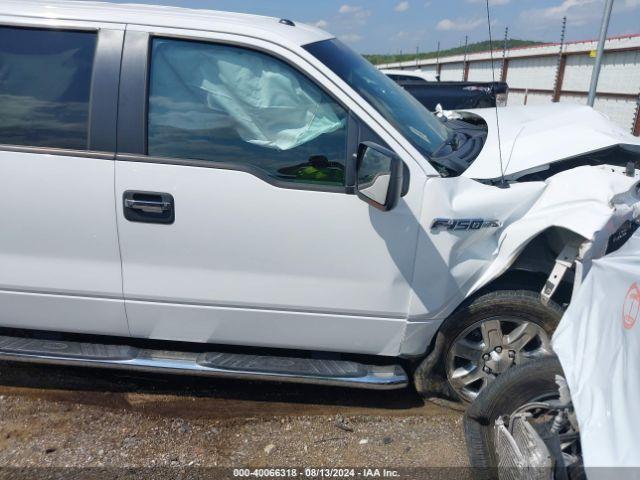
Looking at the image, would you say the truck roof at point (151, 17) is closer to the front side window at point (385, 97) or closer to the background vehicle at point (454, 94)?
the front side window at point (385, 97)

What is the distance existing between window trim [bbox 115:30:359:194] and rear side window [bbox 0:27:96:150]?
19 cm

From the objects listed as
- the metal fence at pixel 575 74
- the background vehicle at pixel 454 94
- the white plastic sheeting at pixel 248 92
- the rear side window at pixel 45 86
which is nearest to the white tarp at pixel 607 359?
the white plastic sheeting at pixel 248 92

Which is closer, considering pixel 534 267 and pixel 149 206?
pixel 149 206

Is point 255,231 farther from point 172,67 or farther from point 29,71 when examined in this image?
point 29,71

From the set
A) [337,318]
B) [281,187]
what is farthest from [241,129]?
[337,318]

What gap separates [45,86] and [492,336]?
267 centimetres

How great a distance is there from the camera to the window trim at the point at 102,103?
277 cm

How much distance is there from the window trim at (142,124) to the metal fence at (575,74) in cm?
1040

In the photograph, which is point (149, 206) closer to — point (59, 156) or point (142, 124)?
point (142, 124)

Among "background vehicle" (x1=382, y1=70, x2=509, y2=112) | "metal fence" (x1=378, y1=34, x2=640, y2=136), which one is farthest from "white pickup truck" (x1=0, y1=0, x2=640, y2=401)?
"metal fence" (x1=378, y1=34, x2=640, y2=136)

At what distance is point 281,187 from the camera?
2.75 meters

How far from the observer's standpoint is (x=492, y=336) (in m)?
3.04

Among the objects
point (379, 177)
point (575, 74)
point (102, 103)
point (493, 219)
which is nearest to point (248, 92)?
point (102, 103)

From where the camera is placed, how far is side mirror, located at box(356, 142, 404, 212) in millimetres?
2557
